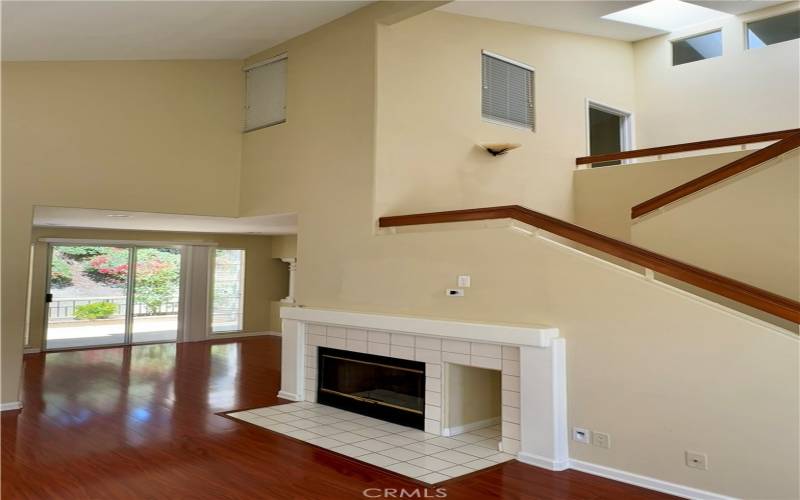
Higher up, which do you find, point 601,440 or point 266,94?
point 266,94

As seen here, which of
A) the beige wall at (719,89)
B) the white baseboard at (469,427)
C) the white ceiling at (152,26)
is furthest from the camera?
the beige wall at (719,89)

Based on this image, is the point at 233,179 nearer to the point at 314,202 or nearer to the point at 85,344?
the point at 314,202

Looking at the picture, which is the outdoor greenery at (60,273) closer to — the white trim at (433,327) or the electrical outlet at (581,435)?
the white trim at (433,327)

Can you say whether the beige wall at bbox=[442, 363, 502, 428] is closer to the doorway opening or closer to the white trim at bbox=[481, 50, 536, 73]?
the white trim at bbox=[481, 50, 536, 73]

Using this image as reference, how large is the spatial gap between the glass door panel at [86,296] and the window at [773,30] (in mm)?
10261

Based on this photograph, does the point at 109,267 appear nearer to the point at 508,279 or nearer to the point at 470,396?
the point at 470,396

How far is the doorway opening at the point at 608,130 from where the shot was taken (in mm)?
7945

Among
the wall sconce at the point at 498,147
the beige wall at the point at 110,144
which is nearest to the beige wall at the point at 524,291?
the wall sconce at the point at 498,147

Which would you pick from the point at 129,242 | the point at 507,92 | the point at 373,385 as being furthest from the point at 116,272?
the point at 507,92

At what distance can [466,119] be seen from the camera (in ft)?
20.0

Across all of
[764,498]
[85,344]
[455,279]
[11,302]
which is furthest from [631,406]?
[85,344]

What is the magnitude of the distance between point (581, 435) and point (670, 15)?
6.47 m

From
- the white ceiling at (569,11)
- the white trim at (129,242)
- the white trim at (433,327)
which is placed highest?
the white ceiling at (569,11)

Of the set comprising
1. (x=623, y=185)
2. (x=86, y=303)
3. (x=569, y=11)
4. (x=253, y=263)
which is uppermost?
(x=569, y=11)
